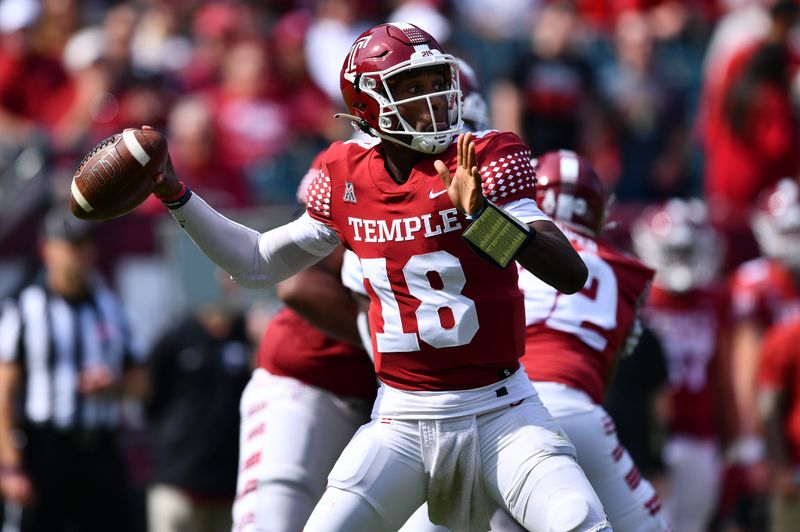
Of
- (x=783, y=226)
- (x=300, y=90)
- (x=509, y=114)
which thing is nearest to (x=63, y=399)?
(x=300, y=90)

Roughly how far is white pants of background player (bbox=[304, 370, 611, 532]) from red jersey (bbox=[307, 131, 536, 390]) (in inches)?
2.6

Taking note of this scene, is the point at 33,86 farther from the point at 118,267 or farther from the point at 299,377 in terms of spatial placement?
the point at 299,377

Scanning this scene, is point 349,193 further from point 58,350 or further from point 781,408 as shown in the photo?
point 781,408

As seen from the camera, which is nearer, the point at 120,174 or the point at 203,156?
the point at 120,174

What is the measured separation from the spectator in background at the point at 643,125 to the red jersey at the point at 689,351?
5.84 ft

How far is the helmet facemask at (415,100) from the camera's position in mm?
4277

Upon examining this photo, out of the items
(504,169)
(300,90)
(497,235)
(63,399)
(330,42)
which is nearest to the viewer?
(497,235)

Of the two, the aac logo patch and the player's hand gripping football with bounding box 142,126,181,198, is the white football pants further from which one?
the player's hand gripping football with bounding box 142,126,181,198

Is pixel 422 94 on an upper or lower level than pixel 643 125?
upper

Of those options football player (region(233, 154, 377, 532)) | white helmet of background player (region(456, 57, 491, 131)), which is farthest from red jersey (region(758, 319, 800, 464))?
football player (region(233, 154, 377, 532))

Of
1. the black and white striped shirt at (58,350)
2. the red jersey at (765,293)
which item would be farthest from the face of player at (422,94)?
the red jersey at (765,293)

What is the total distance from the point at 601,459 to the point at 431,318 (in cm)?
104

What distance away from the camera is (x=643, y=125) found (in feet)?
36.0

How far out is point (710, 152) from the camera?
35.3 feet
